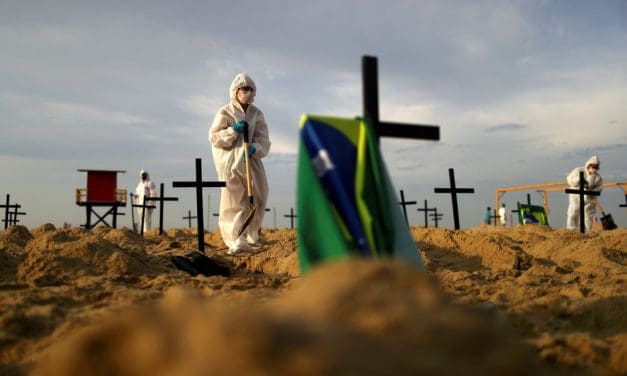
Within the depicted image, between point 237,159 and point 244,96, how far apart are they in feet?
3.78

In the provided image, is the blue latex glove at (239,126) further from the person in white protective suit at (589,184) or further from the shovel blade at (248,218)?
the person in white protective suit at (589,184)

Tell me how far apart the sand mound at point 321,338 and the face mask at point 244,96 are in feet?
23.4

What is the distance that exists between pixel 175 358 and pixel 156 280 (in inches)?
142

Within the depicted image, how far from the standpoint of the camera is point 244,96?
8.51 metres

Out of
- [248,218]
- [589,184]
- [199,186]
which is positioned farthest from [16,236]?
[589,184]

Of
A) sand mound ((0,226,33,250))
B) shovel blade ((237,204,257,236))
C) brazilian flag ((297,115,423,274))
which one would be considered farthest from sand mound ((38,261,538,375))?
sand mound ((0,226,33,250))

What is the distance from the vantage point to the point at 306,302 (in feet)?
5.54

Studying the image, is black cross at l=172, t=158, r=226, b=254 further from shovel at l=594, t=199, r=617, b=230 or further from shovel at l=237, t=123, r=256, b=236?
shovel at l=594, t=199, r=617, b=230

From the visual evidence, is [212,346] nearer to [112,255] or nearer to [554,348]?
[554,348]

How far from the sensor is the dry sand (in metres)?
1.31

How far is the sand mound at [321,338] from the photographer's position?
1.26 m

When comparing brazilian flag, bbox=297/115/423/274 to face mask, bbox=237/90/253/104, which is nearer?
brazilian flag, bbox=297/115/423/274

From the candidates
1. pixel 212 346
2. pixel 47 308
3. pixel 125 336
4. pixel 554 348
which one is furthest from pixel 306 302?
pixel 47 308

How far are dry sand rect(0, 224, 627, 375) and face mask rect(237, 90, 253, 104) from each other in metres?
3.92
